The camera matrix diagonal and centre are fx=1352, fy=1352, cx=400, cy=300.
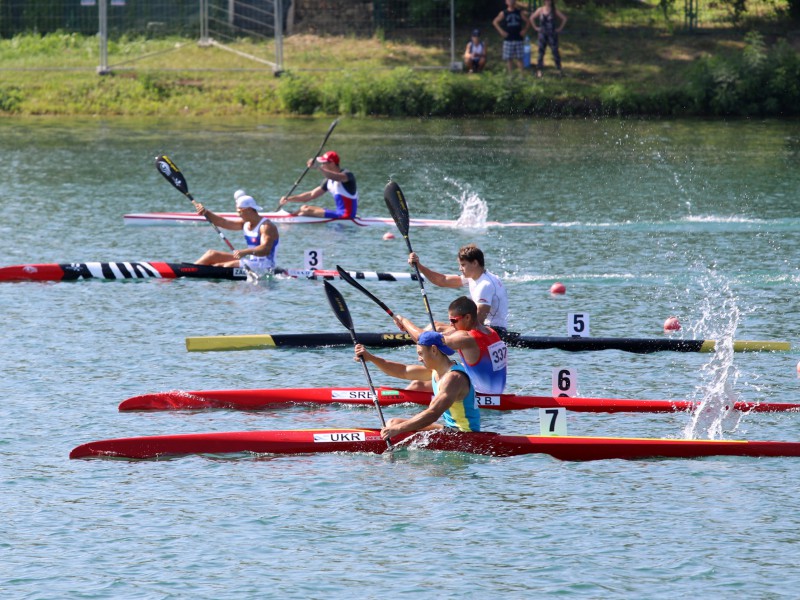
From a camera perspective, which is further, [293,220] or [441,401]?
[293,220]

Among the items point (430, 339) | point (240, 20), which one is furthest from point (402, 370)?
point (240, 20)

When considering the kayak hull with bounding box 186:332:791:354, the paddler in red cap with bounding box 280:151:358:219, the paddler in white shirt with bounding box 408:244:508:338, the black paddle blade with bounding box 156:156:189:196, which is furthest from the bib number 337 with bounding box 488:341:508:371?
the paddler in red cap with bounding box 280:151:358:219

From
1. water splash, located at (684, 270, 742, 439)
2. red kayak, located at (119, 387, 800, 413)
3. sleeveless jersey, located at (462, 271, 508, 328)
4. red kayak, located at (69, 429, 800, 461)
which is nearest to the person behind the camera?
red kayak, located at (69, 429, 800, 461)

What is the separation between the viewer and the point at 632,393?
14.5 m

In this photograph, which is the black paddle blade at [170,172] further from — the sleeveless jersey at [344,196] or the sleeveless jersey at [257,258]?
the sleeveless jersey at [344,196]

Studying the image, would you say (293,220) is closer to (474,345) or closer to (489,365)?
(489,365)

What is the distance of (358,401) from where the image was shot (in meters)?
14.0

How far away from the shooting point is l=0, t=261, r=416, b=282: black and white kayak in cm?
2002

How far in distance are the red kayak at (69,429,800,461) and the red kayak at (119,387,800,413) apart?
1.43 metres

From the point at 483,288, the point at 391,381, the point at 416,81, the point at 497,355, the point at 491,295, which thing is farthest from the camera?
the point at 416,81

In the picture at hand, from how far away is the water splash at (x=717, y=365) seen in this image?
13.3 meters

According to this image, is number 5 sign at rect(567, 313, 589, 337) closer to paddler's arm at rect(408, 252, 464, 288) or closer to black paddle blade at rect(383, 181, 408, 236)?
paddler's arm at rect(408, 252, 464, 288)

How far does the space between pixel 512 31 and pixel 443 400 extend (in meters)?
29.0

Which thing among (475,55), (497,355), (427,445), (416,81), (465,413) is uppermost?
(475,55)
